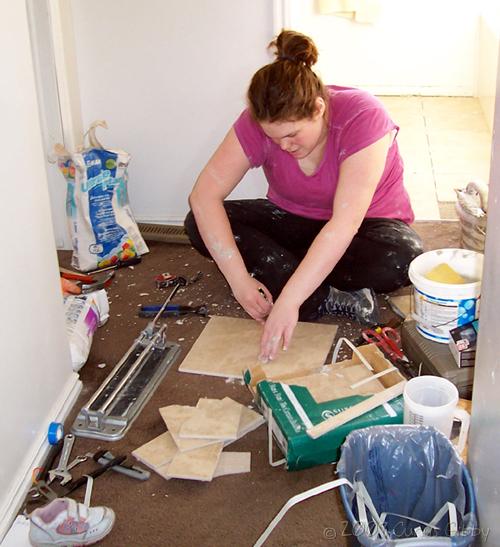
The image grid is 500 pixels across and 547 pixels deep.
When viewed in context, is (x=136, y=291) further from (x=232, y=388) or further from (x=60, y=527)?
(x=60, y=527)

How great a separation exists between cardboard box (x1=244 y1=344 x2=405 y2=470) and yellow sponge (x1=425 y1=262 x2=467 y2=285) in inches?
9.5

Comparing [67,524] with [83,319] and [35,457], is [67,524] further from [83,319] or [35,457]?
[83,319]

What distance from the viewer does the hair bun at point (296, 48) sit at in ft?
6.08

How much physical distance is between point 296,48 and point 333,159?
338mm

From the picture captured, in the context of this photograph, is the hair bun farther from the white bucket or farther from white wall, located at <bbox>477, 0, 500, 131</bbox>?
white wall, located at <bbox>477, 0, 500, 131</bbox>

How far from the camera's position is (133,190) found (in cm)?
291

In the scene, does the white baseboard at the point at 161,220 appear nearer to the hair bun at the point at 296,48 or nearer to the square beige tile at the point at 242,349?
the square beige tile at the point at 242,349

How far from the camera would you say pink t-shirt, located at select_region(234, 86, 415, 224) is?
1981mm

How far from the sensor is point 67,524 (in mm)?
1489

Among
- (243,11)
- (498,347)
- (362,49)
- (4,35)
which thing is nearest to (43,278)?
(4,35)

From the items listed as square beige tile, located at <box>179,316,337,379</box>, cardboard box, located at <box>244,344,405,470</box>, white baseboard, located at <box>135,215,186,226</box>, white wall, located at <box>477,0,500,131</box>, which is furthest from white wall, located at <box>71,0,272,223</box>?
white wall, located at <box>477,0,500,131</box>

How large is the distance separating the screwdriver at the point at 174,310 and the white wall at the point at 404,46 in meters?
2.42

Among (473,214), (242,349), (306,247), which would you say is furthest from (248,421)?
(473,214)

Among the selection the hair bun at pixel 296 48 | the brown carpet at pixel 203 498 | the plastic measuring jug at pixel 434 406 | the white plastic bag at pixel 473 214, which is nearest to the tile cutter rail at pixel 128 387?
the brown carpet at pixel 203 498
